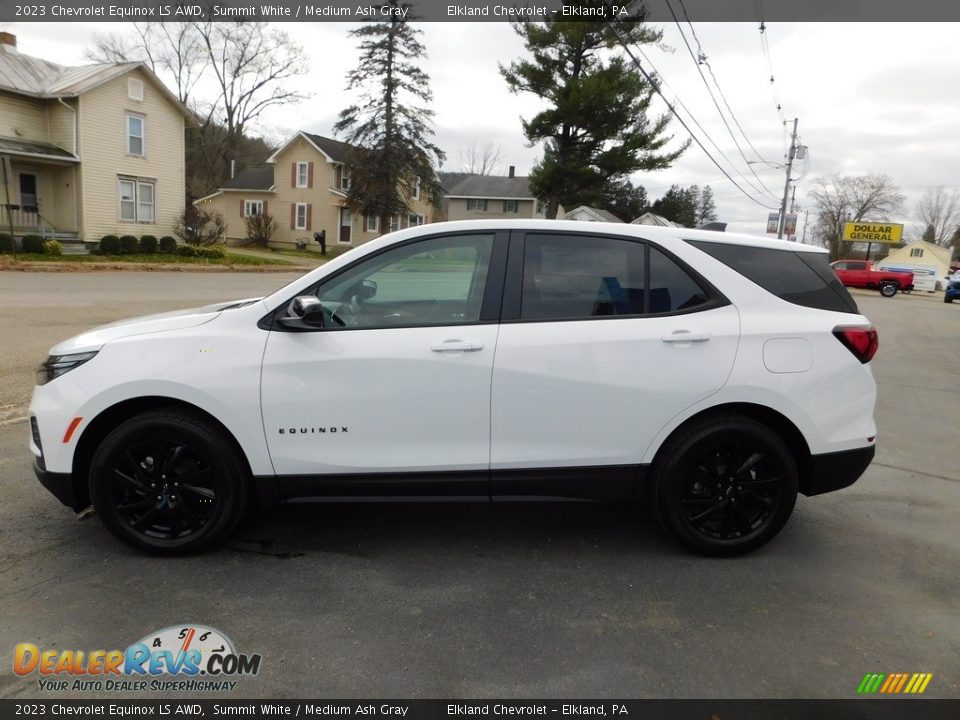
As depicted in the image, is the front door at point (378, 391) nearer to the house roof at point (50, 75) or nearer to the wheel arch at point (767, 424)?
the wheel arch at point (767, 424)

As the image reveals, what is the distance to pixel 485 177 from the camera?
60.6 m

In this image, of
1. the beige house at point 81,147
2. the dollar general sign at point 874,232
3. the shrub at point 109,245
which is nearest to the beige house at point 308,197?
the beige house at point 81,147

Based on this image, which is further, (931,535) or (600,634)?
(931,535)

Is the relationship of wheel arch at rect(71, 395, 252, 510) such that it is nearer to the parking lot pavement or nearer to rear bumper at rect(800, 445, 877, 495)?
the parking lot pavement

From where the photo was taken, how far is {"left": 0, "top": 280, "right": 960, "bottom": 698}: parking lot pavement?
2.78 meters

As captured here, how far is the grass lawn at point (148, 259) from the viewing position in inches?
939

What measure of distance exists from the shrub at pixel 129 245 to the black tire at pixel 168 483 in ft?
92.4

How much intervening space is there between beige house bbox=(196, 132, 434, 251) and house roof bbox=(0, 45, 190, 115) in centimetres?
1387

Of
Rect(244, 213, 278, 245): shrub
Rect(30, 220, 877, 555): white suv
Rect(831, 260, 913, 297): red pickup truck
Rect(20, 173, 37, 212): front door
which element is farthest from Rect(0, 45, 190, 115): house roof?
Rect(831, 260, 913, 297): red pickup truck

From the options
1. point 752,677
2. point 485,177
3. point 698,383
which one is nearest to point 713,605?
point 752,677

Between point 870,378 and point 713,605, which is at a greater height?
point 870,378

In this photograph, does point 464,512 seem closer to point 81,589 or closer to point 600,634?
point 600,634

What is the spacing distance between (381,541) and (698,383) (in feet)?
6.48


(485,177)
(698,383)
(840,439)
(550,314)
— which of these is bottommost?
(840,439)
